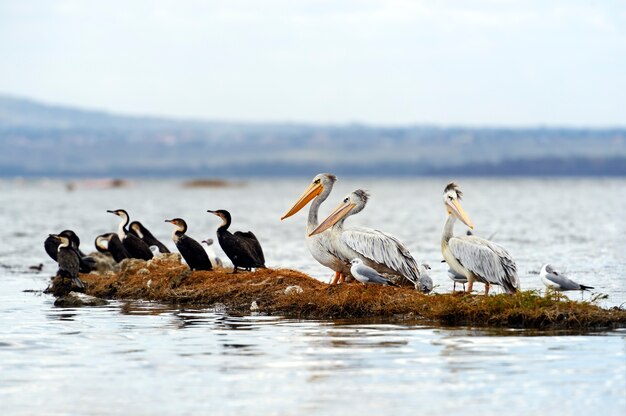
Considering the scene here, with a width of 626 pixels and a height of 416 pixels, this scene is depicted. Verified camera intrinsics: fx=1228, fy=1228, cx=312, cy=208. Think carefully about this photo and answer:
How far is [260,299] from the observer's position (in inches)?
609

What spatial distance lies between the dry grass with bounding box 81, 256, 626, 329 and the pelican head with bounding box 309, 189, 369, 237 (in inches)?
28.9

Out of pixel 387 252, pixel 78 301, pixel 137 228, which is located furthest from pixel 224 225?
pixel 137 228

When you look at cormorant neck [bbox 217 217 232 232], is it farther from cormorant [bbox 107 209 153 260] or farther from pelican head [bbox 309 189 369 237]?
cormorant [bbox 107 209 153 260]

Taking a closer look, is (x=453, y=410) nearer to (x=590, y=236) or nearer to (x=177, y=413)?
(x=177, y=413)

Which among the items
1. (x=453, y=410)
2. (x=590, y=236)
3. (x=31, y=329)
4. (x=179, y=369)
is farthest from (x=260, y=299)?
(x=590, y=236)

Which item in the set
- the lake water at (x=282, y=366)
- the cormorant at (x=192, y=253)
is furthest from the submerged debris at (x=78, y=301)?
the cormorant at (x=192, y=253)

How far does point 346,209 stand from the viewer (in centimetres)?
1617

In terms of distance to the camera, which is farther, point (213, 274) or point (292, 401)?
point (213, 274)

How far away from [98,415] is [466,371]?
3.32m

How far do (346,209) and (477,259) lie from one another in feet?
7.36

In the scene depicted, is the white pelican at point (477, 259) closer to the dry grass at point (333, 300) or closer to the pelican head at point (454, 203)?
the pelican head at point (454, 203)

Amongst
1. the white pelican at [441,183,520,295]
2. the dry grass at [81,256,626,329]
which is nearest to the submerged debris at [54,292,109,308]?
the dry grass at [81,256,626,329]

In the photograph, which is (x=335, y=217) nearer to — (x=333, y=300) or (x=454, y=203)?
(x=454, y=203)

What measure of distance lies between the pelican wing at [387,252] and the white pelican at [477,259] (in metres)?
0.47
